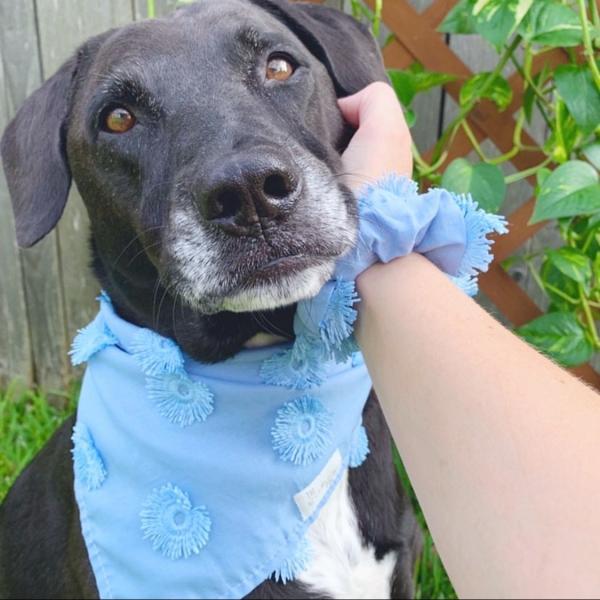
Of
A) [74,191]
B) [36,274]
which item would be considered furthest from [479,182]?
[36,274]

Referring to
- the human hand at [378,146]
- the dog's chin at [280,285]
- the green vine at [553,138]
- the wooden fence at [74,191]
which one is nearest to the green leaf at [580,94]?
the green vine at [553,138]

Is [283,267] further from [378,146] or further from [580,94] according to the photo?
[580,94]

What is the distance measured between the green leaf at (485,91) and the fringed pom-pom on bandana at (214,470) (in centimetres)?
96

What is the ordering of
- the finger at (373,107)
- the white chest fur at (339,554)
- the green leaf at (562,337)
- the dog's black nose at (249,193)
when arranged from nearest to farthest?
the dog's black nose at (249,193), the finger at (373,107), the white chest fur at (339,554), the green leaf at (562,337)

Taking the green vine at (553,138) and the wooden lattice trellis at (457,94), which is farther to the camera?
the wooden lattice trellis at (457,94)

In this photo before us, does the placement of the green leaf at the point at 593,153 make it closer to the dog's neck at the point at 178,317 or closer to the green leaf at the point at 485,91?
the green leaf at the point at 485,91

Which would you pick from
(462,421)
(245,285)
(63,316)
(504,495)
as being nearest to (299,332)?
(245,285)

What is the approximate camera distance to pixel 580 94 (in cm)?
A: 189

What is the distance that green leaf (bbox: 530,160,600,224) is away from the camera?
5.82 feet

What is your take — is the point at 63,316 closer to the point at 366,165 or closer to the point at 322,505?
the point at 322,505

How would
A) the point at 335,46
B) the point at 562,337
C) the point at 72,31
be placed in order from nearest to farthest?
the point at 335,46 → the point at 562,337 → the point at 72,31

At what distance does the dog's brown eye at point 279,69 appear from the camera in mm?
1580

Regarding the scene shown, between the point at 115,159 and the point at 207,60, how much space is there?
28cm

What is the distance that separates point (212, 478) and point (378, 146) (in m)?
0.75
